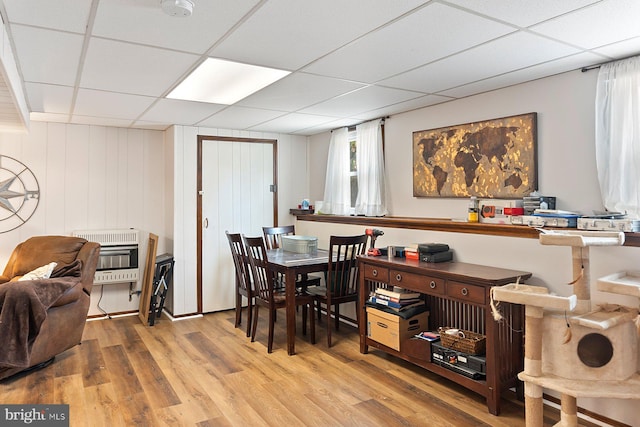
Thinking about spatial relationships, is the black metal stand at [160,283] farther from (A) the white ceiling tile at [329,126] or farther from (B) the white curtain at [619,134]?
(B) the white curtain at [619,134]

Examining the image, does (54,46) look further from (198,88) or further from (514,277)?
(514,277)

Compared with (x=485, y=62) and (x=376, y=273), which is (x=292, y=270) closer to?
(x=376, y=273)

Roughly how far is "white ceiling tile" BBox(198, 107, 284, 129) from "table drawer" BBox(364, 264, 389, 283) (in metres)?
1.69

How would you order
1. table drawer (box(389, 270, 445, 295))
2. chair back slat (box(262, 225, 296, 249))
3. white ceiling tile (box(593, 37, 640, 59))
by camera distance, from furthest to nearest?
chair back slat (box(262, 225, 296, 249)) → table drawer (box(389, 270, 445, 295)) → white ceiling tile (box(593, 37, 640, 59))

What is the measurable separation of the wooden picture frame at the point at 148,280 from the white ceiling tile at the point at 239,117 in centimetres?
139

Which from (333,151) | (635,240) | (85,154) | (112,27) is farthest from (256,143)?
(635,240)

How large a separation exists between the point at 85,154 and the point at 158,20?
10.9 ft

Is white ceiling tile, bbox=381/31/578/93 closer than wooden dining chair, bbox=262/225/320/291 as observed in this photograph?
Yes

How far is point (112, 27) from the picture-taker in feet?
6.71

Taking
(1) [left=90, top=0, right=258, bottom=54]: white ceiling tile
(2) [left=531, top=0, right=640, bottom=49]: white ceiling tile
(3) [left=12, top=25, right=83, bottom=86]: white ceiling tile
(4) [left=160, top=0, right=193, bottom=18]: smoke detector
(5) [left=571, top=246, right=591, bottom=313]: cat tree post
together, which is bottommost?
(5) [left=571, top=246, right=591, bottom=313]: cat tree post

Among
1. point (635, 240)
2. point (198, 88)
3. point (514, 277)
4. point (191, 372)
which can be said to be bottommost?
point (191, 372)

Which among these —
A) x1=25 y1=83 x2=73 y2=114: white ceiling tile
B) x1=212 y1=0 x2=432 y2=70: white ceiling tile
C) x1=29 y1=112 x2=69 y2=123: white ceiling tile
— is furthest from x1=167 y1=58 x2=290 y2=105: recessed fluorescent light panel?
x1=29 y1=112 x2=69 y2=123: white ceiling tile

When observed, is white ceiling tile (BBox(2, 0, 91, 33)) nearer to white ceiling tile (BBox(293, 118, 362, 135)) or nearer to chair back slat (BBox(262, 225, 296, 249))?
white ceiling tile (BBox(293, 118, 362, 135))

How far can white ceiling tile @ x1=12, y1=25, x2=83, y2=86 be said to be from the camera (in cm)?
214
